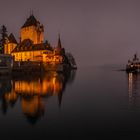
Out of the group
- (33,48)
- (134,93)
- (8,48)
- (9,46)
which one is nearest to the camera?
(134,93)

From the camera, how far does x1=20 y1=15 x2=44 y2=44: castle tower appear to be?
416 ft

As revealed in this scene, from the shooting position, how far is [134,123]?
1683cm

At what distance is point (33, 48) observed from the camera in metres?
112

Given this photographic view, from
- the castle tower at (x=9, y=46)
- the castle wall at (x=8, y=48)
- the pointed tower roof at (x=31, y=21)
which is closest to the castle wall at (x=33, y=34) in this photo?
the pointed tower roof at (x=31, y=21)

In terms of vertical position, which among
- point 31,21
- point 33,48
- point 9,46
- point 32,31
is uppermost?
point 31,21

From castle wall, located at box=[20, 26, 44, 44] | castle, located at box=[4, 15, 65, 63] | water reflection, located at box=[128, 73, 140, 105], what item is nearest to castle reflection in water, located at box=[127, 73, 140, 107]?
water reflection, located at box=[128, 73, 140, 105]

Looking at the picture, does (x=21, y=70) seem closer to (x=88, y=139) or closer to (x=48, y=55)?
(x=48, y=55)

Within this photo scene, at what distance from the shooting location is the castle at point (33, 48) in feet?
356

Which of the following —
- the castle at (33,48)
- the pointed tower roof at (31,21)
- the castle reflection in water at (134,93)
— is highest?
the pointed tower roof at (31,21)

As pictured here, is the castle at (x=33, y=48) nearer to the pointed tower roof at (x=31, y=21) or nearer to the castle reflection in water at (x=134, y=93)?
the pointed tower roof at (x=31, y=21)

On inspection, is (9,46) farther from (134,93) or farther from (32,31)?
(134,93)

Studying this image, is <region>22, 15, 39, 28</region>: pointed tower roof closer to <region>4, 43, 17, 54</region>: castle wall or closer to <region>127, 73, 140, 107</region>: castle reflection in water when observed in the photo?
<region>4, 43, 17, 54</region>: castle wall

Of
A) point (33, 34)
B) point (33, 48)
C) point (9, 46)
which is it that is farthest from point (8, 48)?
point (33, 48)

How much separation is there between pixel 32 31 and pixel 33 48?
1943 centimetres
